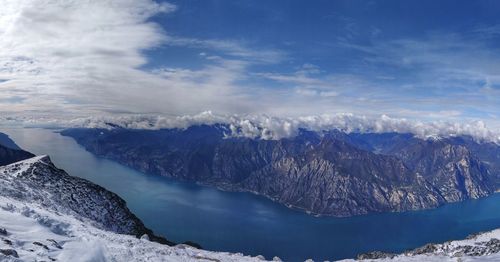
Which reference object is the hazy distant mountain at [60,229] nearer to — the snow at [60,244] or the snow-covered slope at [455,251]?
the snow at [60,244]

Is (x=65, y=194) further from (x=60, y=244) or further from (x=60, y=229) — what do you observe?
(x=60, y=244)

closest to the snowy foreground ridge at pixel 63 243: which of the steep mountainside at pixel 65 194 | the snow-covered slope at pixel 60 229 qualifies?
the snow-covered slope at pixel 60 229

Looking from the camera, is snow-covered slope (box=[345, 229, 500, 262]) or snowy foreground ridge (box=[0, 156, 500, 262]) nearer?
snowy foreground ridge (box=[0, 156, 500, 262])

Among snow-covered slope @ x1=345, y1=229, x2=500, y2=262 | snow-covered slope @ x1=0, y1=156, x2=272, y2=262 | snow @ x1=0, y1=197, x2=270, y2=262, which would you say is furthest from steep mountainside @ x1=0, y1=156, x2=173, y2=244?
snow-covered slope @ x1=345, y1=229, x2=500, y2=262

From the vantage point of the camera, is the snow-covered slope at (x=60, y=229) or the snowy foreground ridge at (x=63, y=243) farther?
the snow-covered slope at (x=60, y=229)

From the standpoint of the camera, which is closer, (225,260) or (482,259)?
(482,259)

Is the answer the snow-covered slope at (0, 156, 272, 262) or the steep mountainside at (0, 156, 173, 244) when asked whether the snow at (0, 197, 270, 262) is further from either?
the steep mountainside at (0, 156, 173, 244)

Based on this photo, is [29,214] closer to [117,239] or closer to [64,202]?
[117,239]

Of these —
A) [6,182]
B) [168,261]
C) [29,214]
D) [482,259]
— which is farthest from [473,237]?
[6,182]

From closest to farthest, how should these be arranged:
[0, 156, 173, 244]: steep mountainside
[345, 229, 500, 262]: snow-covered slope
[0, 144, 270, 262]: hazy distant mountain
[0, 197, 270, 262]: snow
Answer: [0, 197, 270, 262]: snow → [0, 144, 270, 262]: hazy distant mountain → [345, 229, 500, 262]: snow-covered slope → [0, 156, 173, 244]: steep mountainside
